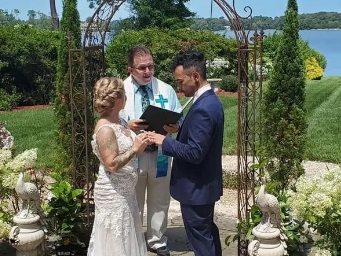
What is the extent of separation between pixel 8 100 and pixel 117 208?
1316 centimetres

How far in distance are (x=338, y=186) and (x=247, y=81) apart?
1.22m

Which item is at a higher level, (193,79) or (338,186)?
(193,79)

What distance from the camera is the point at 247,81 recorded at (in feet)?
15.2

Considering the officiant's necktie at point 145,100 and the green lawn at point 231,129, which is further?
the green lawn at point 231,129

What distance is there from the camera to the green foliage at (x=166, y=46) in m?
18.6

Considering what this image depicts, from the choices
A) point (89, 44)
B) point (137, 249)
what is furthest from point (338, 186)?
point (89, 44)

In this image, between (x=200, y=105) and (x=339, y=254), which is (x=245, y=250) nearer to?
(x=339, y=254)

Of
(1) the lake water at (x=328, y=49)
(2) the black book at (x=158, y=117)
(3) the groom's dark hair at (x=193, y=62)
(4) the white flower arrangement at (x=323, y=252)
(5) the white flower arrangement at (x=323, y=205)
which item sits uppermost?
(3) the groom's dark hair at (x=193, y=62)

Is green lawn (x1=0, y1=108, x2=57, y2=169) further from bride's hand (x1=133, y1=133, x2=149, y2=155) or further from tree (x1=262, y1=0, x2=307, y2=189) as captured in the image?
bride's hand (x1=133, y1=133, x2=149, y2=155)

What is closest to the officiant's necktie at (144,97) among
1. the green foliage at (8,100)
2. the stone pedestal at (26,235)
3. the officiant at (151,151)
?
the officiant at (151,151)

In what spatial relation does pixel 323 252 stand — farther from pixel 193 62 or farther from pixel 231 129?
pixel 231 129

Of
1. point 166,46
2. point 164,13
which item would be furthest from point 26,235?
point 164,13

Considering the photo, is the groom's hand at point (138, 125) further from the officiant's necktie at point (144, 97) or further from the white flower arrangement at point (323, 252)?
the white flower arrangement at point (323, 252)

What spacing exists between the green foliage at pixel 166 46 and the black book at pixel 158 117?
14147 millimetres
